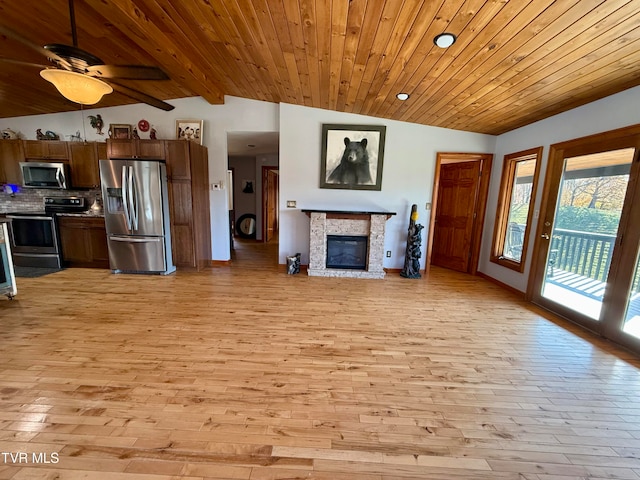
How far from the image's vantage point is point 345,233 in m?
4.39

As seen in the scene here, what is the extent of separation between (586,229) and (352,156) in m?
3.18

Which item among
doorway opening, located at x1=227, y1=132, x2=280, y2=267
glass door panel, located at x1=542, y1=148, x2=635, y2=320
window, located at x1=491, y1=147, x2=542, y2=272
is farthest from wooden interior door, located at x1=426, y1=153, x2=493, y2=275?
doorway opening, located at x1=227, y1=132, x2=280, y2=267

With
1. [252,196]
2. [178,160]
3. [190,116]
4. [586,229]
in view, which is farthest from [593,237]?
[252,196]

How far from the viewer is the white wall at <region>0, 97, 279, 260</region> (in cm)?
446

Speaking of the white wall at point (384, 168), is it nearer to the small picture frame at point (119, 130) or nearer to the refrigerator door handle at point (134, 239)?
the refrigerator door handle at point (134, 239)

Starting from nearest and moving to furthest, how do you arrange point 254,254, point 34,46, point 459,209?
point 34,46
point 459,209
point 254,254

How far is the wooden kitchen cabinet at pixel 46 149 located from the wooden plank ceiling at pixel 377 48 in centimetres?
74

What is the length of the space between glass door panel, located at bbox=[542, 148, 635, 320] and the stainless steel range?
729 centimetres

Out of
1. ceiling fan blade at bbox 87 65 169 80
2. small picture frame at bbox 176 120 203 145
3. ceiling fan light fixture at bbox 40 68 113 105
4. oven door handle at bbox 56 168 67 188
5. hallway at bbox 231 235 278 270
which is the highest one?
small picture frame at bbox 176 120 203 145

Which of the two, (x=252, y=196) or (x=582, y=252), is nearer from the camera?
(x=582, y=252)

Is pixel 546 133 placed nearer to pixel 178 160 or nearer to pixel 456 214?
pixel 456 214

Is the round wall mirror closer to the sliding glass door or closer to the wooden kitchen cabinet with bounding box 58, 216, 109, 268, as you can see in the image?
the wooden kitchen cabinet with bounding box 58, 216, 109, 268

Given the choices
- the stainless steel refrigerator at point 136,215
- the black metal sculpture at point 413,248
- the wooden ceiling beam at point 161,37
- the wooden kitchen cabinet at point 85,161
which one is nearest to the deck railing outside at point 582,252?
the black metal sculpture at point 413,248

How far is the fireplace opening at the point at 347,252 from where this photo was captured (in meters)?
4.42
